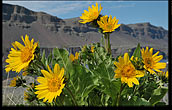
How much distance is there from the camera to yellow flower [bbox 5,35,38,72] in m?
0.69

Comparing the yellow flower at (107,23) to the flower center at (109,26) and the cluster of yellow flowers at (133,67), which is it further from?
the cluster of yellow flowers at (133,67)

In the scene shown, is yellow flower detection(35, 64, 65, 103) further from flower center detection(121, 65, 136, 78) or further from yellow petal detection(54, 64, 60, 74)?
flower center detection(121, 65, 136, 78)

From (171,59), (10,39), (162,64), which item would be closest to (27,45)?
(162,64)

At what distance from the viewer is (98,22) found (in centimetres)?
101

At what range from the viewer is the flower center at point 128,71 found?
2.08 ft

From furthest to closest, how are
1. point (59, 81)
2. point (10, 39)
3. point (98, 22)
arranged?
1. point (10, 39)
2. point (98, 22)
3. point (59, 81)

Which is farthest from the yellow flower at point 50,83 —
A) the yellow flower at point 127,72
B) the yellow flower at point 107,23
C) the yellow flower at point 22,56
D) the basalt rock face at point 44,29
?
the basalt rock face at point 44,29

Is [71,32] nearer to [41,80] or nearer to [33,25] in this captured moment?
[33,25]

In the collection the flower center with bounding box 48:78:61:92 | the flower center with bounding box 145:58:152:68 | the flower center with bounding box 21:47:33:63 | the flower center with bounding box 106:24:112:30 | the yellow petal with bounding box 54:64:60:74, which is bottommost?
the flower center with bounding box 48:78:61:92

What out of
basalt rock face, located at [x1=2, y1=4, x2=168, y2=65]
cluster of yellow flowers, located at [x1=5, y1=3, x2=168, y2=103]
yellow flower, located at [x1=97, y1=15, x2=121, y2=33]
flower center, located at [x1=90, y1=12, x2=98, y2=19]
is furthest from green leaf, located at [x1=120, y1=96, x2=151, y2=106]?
basalt rock face, located at [x1=2, y1=4, x2=168, y2=65]

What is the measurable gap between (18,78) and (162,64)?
87 cm

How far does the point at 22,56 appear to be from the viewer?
718 mm

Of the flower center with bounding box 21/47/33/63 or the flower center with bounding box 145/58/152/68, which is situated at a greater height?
the flower center with bounding box 21/47/33/63

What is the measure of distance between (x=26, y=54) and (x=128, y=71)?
44cm
